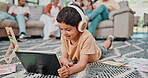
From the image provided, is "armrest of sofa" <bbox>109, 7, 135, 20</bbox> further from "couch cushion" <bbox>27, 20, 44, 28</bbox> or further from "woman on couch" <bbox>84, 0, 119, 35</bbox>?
"couch cushion" <bbox>27, 20, 44, 28</bbox>

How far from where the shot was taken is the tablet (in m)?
0.60

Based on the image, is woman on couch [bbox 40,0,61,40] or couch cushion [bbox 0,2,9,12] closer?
couch cushion [bbox 0,2,9,12]

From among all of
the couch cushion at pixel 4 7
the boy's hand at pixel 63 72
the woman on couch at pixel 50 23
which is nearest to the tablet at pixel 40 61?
the boy's hand at pixel 63 72

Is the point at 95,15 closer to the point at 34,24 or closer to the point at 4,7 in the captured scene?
the point at 34,24

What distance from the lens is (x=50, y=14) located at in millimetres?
3008

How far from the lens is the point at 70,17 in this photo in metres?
0.71

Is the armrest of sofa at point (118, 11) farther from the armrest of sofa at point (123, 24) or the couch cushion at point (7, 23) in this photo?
the couch cushion at point (7, 23)

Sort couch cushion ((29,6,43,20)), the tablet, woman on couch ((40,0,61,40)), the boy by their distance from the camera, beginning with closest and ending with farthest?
the tablet → the boy → woman on couch ((40,0,61,40)) → couch cushion ((29,6,43,20))

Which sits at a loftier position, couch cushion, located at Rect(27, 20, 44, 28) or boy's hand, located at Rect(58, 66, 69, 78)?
couch cushion, located at Rect(27, 20, 44, 28)

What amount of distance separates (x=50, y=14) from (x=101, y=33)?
114 centimetres

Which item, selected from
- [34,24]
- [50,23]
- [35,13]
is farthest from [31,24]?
[35,13]

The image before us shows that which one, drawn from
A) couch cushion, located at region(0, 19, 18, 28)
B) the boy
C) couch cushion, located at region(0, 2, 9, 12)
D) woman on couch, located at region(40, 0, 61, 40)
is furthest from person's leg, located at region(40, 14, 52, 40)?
the boy

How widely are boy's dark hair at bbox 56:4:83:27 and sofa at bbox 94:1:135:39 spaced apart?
1.88 meters

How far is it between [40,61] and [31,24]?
2.31 meters
